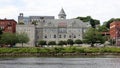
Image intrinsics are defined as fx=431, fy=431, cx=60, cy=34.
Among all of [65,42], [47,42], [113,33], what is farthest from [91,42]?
[113,33]

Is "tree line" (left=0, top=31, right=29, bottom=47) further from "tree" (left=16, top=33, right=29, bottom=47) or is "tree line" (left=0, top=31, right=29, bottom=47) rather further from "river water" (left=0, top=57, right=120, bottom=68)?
"river water" (left=0, top=57, right=120, bottom=68)

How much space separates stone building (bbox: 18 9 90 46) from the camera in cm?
16662

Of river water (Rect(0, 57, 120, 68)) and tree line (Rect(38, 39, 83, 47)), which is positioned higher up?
tree line (Rect(38, 39, 83, 47))

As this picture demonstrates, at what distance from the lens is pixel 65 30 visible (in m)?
169

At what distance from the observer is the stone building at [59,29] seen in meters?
167

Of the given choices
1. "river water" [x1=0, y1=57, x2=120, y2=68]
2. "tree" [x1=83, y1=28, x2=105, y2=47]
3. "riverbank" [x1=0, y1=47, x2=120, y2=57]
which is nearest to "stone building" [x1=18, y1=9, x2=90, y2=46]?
"tree" [x1=83, y1=28, x2=105, y2=47]

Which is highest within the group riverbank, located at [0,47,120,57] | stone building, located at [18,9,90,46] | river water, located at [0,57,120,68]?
stone building, located at [18,9,90,46]

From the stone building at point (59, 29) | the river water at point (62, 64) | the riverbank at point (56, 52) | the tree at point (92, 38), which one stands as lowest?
the river water at point (62, 64)

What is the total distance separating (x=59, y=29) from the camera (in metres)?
169

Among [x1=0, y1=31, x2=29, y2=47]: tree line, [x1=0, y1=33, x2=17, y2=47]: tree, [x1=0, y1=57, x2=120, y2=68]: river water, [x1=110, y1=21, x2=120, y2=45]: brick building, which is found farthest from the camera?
[x1=110, y1=21, x2=120, y2=45]: brick building

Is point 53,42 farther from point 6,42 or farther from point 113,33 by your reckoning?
point 113,33

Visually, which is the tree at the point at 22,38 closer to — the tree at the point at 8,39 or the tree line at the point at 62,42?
the tree at the point at 8,39

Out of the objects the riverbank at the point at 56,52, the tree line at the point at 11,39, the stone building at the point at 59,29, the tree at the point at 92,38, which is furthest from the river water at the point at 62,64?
the stone building at the point at 59,29

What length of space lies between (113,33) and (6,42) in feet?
181
